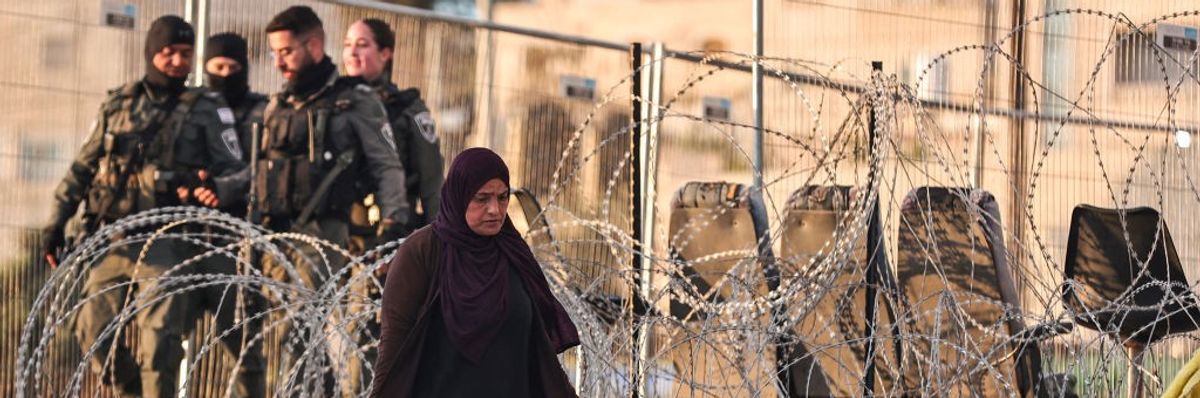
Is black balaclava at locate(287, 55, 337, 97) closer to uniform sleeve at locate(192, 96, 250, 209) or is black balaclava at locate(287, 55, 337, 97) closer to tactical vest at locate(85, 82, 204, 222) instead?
uniform sleeve at locate(192, 96, 250, 209)

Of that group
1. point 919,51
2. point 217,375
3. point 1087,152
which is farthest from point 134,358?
point 1087,152

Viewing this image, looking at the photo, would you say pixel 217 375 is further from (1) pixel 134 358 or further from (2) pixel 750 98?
(2) pixel 750 98

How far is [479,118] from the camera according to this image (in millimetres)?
10289

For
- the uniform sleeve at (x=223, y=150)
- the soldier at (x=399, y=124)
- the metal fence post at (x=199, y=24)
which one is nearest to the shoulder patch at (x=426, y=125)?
the soldier at (x=399, y=124)

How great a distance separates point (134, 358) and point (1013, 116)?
4.55 metres

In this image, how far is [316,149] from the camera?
30.8 feet

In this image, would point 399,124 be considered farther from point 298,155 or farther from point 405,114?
point 298,155

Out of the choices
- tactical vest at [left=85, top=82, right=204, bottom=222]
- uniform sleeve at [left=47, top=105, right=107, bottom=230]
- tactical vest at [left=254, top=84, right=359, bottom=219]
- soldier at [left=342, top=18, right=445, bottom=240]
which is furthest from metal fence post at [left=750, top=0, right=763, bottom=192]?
uniform sleeve at [left=47, top=105, right=107, bottom=230]

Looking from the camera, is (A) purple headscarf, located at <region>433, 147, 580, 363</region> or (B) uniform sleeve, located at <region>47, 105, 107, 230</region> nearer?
(A) purple headscarf, located at <region>433, 147, 580, 363</region>

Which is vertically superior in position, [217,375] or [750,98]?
[750,98]

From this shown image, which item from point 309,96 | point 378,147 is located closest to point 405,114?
point 378,147

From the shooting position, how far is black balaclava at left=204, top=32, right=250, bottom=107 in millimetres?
9391

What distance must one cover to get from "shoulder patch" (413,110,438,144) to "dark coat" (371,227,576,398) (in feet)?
13.9

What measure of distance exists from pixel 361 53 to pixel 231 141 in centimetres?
77
